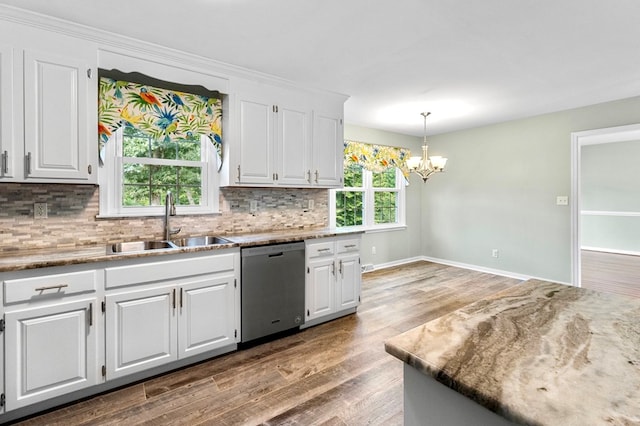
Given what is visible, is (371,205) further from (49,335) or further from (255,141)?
(49,335)

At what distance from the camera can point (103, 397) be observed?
207 cm

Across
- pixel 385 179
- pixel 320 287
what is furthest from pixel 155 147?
pixel 385 179

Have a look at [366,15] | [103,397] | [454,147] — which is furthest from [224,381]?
[454,147]

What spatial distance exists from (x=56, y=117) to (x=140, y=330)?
153 centimetres

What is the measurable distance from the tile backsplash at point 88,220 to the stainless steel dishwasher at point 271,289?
26.2 inches

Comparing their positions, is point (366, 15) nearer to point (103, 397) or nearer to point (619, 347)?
point (619, 347)

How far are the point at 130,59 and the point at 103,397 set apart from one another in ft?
7.79

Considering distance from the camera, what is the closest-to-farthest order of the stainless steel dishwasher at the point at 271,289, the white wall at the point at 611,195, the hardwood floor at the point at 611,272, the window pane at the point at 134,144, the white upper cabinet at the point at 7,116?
the white upper cabinet at the point at 7,116 → the stainless steel dishwasher at the point at 271,289 → the window pane at the point at 134,144 → the hardwood floor at the point at 611,272 → the white wall at the point at 611,195

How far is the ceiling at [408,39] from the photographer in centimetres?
202

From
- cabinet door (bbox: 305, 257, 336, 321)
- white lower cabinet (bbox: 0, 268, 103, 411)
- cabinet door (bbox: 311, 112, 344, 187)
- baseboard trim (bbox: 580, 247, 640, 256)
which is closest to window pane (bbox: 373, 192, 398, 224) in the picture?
cabinet door (bbox: 311, 112, 344, 187)

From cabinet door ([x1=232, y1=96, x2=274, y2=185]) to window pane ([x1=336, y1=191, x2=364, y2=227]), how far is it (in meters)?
2.02

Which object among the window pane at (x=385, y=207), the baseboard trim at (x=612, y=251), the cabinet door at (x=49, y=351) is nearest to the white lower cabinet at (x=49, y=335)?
the cabinet door at (x=49, y=351)

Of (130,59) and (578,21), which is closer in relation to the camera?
(578,21)

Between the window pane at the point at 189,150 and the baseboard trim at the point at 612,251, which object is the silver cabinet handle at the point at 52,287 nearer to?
the window pane at the point at 189,150
